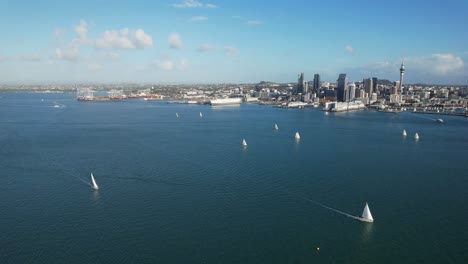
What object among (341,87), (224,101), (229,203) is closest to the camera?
(229,203)

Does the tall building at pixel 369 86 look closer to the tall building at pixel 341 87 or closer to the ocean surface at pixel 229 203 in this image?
the tall building at pixel 341 87

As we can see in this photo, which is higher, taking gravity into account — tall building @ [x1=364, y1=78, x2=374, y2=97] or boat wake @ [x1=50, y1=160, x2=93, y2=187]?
tall building @ [x1=364, y1=78, x2=374, y2=97]

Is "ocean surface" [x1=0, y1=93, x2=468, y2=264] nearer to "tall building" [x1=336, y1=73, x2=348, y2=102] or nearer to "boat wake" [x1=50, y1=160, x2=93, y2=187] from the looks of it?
"boat wake" [x1=50, y1=160, x2=93, y2=187]

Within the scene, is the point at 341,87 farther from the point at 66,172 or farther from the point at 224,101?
the point at 66,172

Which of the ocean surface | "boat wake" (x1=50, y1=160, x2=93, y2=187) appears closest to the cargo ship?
the ocean surface

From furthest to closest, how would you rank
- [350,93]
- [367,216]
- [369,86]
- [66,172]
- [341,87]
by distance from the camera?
[369,86] < [341,87] < [350,93] < [66,172] < [367,216]

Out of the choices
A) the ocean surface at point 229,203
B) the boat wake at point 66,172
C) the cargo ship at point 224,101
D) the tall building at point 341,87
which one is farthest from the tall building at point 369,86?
the boat wake at point 66,172

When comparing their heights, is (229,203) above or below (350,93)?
below

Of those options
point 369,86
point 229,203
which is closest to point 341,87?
point 369,86
